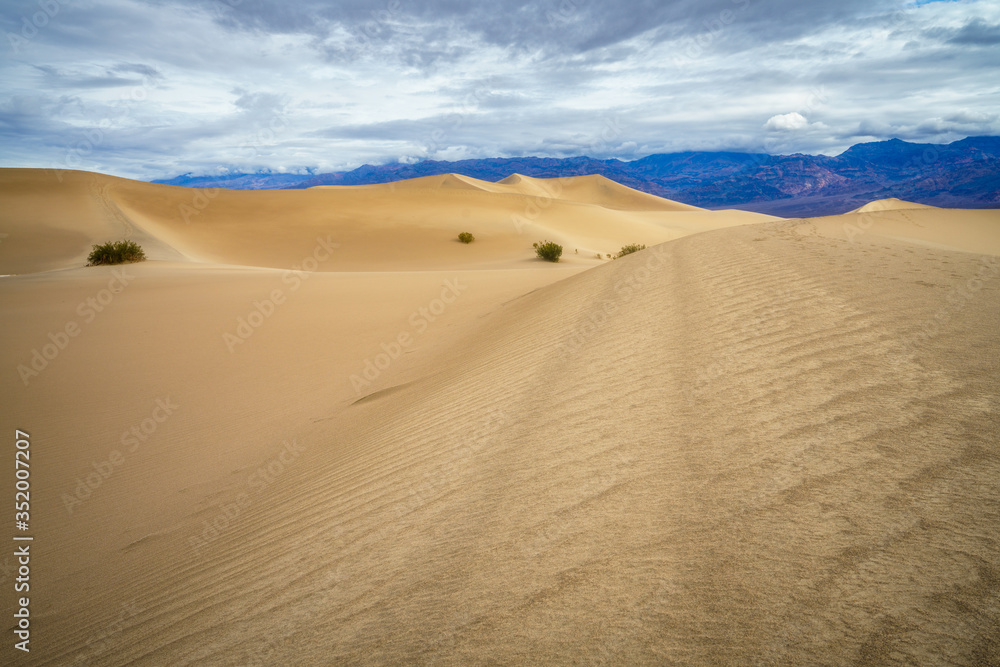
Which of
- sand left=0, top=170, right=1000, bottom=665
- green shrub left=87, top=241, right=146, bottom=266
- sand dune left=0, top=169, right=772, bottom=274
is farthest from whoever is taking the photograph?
sand dune left=0, top=169, right=772, bottom=274

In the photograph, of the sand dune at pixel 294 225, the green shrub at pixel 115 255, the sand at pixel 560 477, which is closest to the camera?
the sand at pixel 560 477

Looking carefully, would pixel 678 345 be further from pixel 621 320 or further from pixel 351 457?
pixel 351 457

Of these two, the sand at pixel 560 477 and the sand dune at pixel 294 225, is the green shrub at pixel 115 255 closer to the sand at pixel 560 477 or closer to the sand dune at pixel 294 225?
the sand dune at pixel 294 225

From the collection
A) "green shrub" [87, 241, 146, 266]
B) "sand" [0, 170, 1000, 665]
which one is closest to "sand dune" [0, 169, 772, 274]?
"green shrub" [87, 241, 146, 266]

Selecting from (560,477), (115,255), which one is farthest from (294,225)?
(560,477)

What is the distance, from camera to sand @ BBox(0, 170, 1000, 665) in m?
1.66

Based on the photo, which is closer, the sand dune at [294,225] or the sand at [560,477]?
the sand at [560,477]

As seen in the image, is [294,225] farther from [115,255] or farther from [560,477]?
[560,477]

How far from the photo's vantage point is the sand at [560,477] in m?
1.66

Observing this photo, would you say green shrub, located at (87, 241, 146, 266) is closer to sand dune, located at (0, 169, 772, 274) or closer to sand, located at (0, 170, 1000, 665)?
sand dune, located at (0, 169, 772, 274)

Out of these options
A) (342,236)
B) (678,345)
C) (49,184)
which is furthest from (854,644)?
(49,184)

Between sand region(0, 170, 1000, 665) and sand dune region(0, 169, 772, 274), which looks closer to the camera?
sand region(0, 170, 1000, 665)

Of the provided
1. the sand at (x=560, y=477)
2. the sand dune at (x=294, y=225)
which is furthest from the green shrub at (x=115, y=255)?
the sand at (x=560, y=477)

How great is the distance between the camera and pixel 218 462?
467 centimetres
